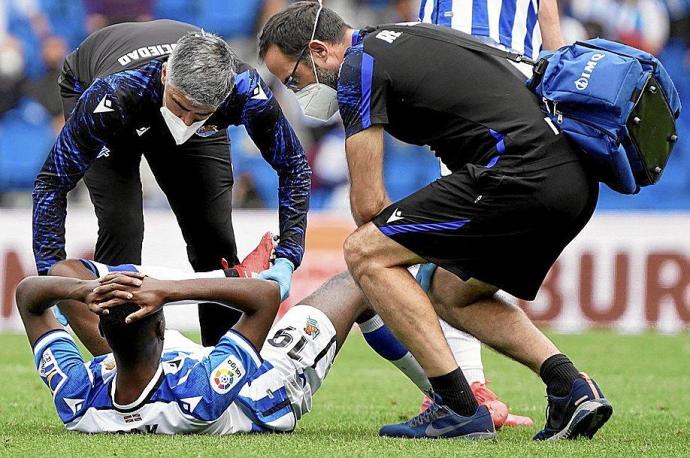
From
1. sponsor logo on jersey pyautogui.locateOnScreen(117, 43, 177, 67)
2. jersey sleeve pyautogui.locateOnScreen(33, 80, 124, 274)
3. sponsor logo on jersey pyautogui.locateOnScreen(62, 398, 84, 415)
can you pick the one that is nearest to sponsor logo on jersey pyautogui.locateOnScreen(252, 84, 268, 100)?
sponsor logo on jersey pyautogui.locateOnScreen(117, 43, 177, 67)

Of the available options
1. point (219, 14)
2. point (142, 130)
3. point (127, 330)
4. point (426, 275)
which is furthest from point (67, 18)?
point (127, 330)

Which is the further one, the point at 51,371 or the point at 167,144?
the point at 167,144

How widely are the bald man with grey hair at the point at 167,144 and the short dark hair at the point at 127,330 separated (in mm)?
831

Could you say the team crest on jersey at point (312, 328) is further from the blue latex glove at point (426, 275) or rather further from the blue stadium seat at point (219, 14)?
the blue stadium seat at point (219, 14)

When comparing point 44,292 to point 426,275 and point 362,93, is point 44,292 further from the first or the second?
point 426,275

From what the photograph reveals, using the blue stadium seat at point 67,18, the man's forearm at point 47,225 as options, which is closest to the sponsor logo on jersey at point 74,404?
the man's forearm at point 47,225

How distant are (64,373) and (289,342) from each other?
91 centimetres

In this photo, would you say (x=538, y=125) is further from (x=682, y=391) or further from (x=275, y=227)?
(x=275, y=227)

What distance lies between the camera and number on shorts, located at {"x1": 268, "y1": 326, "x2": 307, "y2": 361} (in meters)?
5.04

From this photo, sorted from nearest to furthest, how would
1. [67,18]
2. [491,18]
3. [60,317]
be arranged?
[60,317]
[491,18]
[67,18]

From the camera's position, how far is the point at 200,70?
509cm

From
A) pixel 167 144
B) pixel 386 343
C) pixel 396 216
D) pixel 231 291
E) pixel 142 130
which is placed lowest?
pixel 386 343

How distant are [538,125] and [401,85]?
58cm

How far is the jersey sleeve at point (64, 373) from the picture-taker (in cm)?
479
